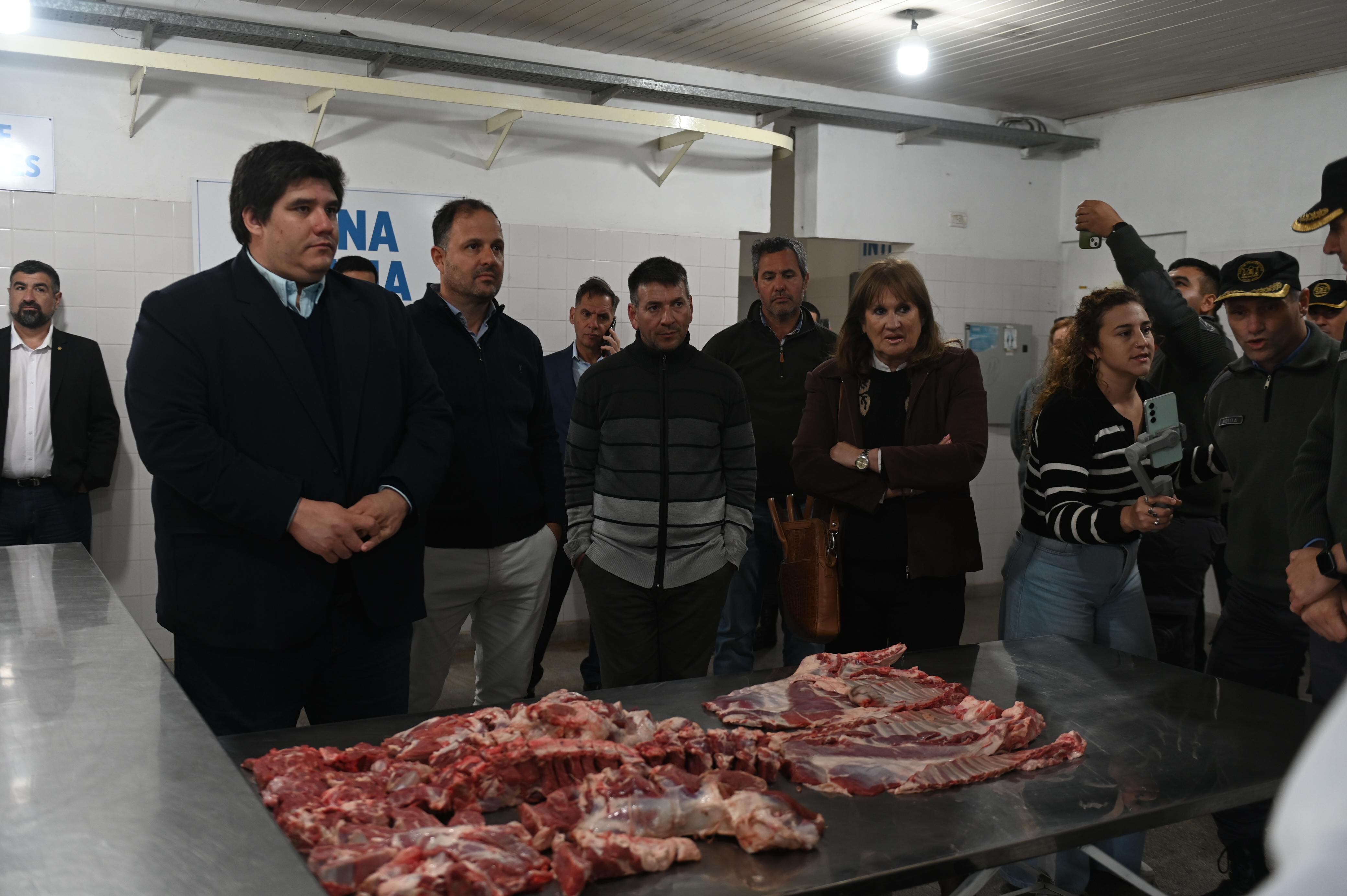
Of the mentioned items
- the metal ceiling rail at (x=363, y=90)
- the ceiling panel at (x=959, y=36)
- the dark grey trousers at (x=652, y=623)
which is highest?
the ceiling panel at (x=959, y=36)

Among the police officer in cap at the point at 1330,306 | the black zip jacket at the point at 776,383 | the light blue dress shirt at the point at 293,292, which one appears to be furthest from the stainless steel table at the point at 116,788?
the police officer in cap at the point at 1330,306

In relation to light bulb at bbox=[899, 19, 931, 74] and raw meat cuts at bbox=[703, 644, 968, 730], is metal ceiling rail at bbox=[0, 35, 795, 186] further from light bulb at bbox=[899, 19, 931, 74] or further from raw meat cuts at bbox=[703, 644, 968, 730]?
raw meat cuts at bbox=[703, 644, 968, 730]

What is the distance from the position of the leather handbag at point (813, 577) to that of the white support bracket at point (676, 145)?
3226 millimetres

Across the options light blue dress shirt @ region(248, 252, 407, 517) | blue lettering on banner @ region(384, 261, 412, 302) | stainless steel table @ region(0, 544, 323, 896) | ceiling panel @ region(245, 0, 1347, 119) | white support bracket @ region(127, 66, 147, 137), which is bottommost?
stainless steel table @ region(0, 544, 323, 896)

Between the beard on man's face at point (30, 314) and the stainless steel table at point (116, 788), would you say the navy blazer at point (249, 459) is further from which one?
the beard on man's face at point (30, 314)

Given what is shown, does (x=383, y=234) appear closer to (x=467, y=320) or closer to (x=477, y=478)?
(x=467, y=320)

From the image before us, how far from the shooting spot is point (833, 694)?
2.05 metres

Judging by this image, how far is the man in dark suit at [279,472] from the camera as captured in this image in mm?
2102

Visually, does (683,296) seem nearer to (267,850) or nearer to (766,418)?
(766,418)

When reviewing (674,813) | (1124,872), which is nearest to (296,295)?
(674,813)

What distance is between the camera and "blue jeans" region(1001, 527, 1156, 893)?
2645 mm

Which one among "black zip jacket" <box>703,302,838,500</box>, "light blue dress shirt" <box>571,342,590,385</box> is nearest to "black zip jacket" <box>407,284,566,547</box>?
"black zip jacket" <box>703,302,838,500</box>

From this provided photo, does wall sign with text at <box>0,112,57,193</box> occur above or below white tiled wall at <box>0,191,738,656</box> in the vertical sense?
above

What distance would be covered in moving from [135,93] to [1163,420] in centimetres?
440
